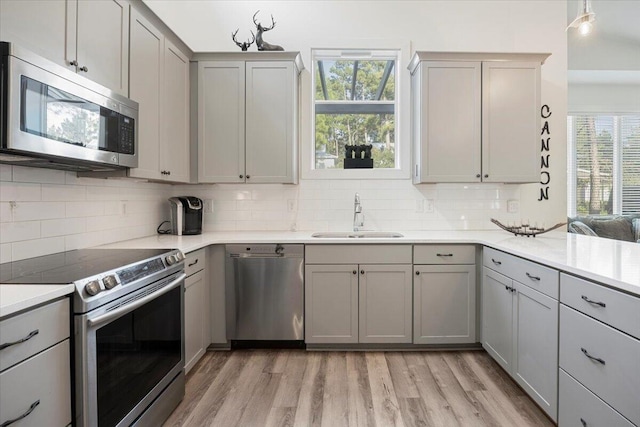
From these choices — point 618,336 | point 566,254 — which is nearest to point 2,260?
point 618,336

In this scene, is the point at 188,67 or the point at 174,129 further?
the point at 188,67

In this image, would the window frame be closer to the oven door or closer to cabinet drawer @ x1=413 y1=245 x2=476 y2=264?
cabinet drawer @ x1=413 y1=245 x2=476 y2=264

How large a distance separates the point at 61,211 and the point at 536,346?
2747mm

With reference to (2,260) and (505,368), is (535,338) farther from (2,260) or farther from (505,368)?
(2,260)

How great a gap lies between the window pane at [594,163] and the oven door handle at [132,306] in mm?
5252

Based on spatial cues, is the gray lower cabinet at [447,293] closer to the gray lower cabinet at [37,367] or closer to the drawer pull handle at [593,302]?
the drawer pull handle at [593,302]

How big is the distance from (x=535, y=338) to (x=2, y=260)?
2.70 metres

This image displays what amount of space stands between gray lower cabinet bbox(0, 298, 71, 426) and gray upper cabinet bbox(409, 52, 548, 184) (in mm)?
2659

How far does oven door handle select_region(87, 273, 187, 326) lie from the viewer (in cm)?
135

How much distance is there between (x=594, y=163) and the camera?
497cm

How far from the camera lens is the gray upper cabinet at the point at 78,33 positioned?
1.38 m

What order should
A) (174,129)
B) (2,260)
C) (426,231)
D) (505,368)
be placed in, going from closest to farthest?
(2,260), (505,368), (174,129), (426,231)

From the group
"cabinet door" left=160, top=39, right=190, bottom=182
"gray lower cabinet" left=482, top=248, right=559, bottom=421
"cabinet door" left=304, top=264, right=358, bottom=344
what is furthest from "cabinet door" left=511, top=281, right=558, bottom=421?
"cabinet door" left=160, top=39, right=190, bottom=182

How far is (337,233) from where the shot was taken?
3316 millimetres
